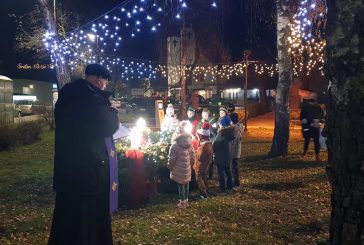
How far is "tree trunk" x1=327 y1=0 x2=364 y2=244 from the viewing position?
282 centimetres

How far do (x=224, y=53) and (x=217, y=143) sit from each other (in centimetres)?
3779

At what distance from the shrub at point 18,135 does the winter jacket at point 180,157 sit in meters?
10.4

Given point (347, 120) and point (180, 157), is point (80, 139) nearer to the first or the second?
point (347, 120)

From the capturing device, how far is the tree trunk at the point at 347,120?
282 centimetres


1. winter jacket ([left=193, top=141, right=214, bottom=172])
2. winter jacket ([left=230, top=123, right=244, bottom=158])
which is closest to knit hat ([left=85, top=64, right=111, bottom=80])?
winter jacket ([left=193, top=141, right=214, bottom=172])

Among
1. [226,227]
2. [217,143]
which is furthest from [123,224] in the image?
[217,143]

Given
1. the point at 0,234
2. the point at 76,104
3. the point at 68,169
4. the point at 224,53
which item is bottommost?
the point at 0,234

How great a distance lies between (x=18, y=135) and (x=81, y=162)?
14290mm

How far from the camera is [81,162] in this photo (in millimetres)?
3574

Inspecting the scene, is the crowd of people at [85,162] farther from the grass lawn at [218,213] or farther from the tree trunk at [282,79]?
the tree trunk at [282,79]

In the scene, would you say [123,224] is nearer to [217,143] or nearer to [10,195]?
[217,143]

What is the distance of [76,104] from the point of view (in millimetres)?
3596

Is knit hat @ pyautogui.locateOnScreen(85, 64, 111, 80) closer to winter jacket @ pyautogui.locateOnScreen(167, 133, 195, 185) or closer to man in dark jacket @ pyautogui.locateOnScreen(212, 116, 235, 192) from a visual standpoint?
winter jacket @ pyautogui.locateOnScreen(167, 133, 195, 185)

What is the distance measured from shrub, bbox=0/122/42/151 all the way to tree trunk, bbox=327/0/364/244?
14.7 meters
